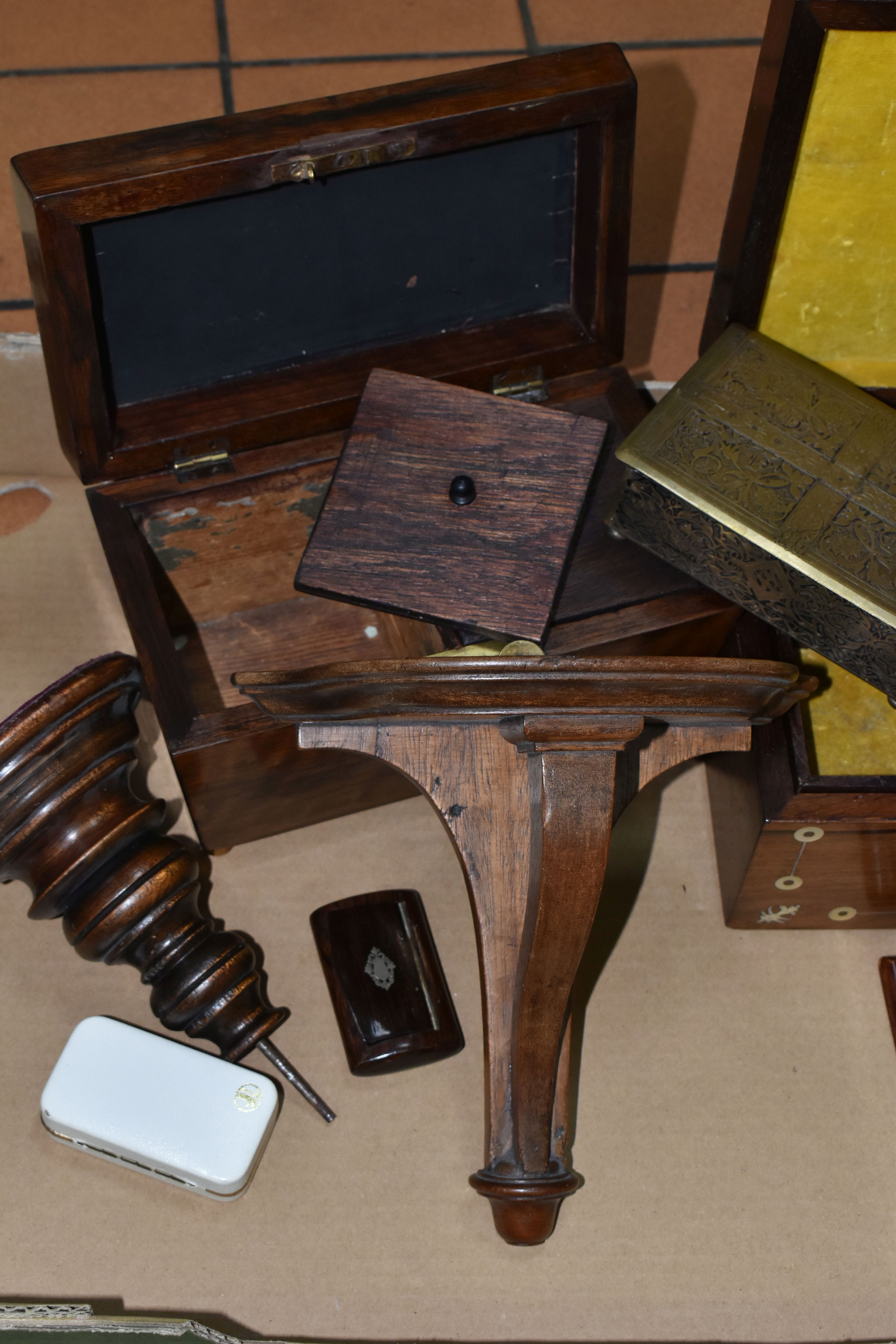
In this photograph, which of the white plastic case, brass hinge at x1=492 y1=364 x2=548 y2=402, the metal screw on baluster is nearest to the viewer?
the metal screw on baluster

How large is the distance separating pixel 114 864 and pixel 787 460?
69 centimetres

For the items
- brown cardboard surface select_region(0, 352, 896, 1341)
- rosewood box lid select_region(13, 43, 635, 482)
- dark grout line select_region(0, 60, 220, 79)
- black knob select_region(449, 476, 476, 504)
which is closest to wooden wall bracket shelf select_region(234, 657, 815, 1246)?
brown cardboard surface select_region(0, 352, 896, 1341)

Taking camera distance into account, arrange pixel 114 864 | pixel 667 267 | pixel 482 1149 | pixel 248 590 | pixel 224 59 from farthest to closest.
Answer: pixel 224 59
pixel 667 267
pixel 248 590
pixel 482 1149
pixel 114 864

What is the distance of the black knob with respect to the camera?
3.72ft

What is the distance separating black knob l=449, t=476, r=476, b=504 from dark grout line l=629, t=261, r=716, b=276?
2.28 ft

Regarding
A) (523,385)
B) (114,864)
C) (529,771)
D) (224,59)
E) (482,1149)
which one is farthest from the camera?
(224,59)

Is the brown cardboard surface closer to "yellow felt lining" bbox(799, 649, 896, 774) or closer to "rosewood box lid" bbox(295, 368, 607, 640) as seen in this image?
"yellow felt lining" bbox(799, 649, 896, 774)

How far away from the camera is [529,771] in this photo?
0.86 m

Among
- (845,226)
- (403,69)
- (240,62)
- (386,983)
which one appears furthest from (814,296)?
(240,62)

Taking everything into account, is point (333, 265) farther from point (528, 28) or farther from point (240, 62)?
point (528, 28)

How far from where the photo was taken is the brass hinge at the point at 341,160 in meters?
1.03

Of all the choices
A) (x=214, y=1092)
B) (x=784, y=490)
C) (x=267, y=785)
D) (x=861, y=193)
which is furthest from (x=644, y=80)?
(x=214, y=1092)

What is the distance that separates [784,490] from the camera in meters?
1.09

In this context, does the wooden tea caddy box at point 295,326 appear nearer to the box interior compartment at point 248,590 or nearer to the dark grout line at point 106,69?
the box interior compartment at point 248,590
